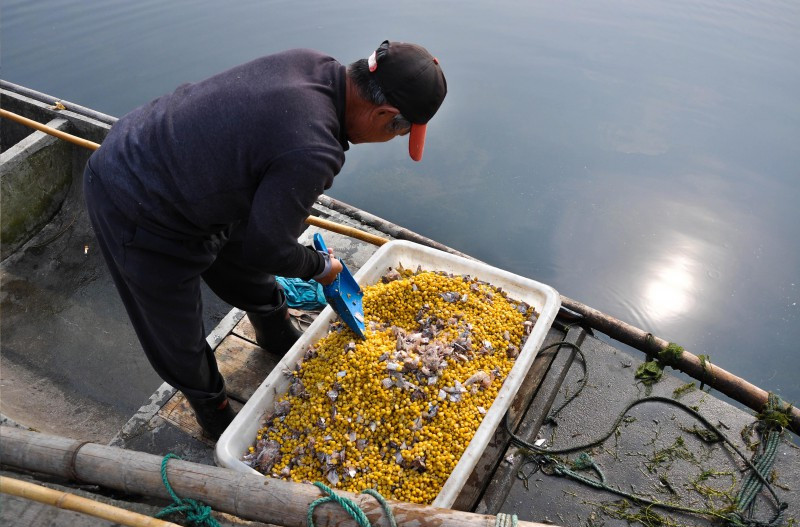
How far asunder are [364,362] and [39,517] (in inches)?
50.9

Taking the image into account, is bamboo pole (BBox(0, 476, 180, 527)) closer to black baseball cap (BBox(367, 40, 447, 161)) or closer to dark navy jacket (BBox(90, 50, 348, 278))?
dark navy jacket (BBox(90, 50, 348, 278))

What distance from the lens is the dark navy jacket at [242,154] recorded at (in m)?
1.80

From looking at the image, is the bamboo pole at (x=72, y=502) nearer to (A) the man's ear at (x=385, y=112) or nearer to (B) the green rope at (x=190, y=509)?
(B) the green rope at (x=190, y=509)

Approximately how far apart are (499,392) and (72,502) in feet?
5.47

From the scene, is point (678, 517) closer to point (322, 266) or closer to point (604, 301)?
point (322, 266)

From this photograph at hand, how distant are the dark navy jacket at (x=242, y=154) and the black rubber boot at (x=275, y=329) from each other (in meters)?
0.85

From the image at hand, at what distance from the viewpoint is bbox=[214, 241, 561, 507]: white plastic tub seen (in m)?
2.29

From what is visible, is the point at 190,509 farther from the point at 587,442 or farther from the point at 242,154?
the point at 587,442

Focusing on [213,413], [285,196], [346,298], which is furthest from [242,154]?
[213,413]

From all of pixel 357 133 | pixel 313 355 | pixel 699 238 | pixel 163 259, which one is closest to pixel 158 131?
pixel 163 259

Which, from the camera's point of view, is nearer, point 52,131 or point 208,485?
point 208,485

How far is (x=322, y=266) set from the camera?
243 centimetres

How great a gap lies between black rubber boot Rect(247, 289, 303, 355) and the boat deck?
9cm

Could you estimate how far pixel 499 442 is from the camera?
263 cm
